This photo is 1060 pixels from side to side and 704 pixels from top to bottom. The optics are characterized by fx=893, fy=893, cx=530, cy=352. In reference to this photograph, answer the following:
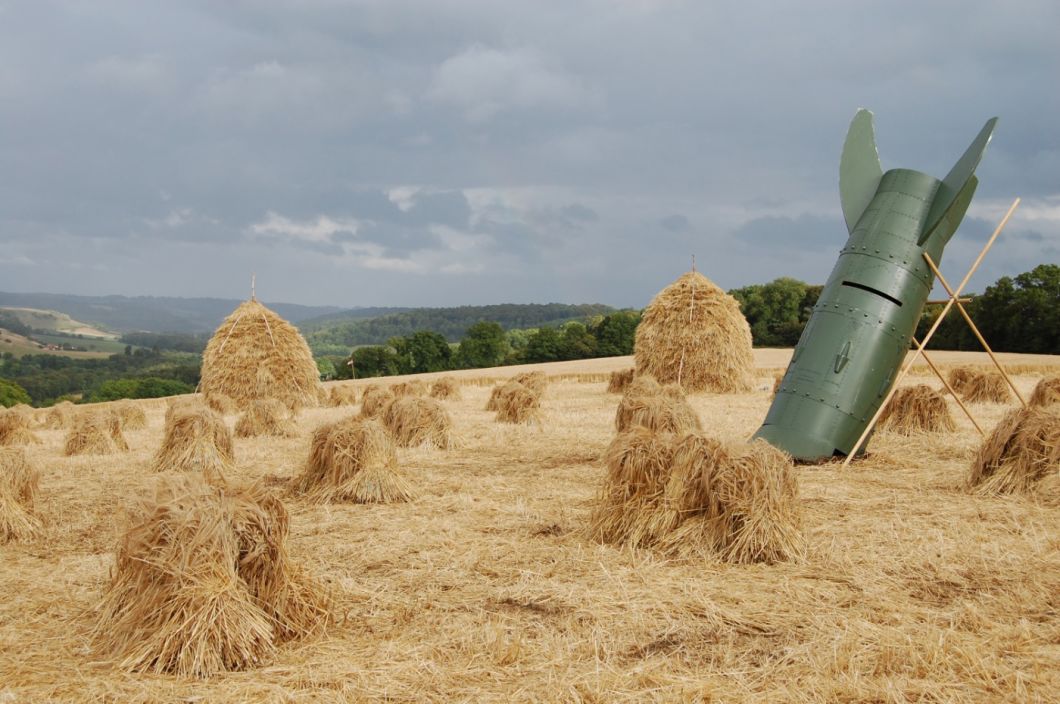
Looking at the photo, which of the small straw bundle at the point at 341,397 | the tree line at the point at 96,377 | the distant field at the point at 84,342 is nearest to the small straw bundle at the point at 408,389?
the small straw bundle at the point at 341,397

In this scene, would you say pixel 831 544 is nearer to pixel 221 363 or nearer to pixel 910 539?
pixel 910 539

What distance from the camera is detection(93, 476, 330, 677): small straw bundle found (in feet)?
15.6

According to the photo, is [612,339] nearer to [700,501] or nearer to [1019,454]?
[1019,454]

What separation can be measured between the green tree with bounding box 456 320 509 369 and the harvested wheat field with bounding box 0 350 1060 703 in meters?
56.0

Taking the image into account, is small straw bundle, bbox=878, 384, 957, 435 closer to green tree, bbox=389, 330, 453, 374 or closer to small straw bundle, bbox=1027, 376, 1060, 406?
small straw bundle, bbox=1027, 376, 1060, 406

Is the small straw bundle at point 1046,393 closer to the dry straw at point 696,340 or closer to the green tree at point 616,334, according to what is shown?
the dry straw at point 696,340

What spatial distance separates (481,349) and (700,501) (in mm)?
59576

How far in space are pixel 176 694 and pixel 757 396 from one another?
20156mm

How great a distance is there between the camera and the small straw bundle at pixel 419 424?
13320 millimetres

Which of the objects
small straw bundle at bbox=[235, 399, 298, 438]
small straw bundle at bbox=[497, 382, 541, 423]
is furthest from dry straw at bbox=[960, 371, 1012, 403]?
small straw bundle at bbox=[235, 399, 298, 438]

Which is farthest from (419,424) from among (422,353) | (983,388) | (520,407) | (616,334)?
(422,353)

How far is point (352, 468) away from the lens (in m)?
9.39

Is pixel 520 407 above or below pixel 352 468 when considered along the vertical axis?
above

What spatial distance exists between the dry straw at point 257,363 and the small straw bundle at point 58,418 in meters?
3.35
